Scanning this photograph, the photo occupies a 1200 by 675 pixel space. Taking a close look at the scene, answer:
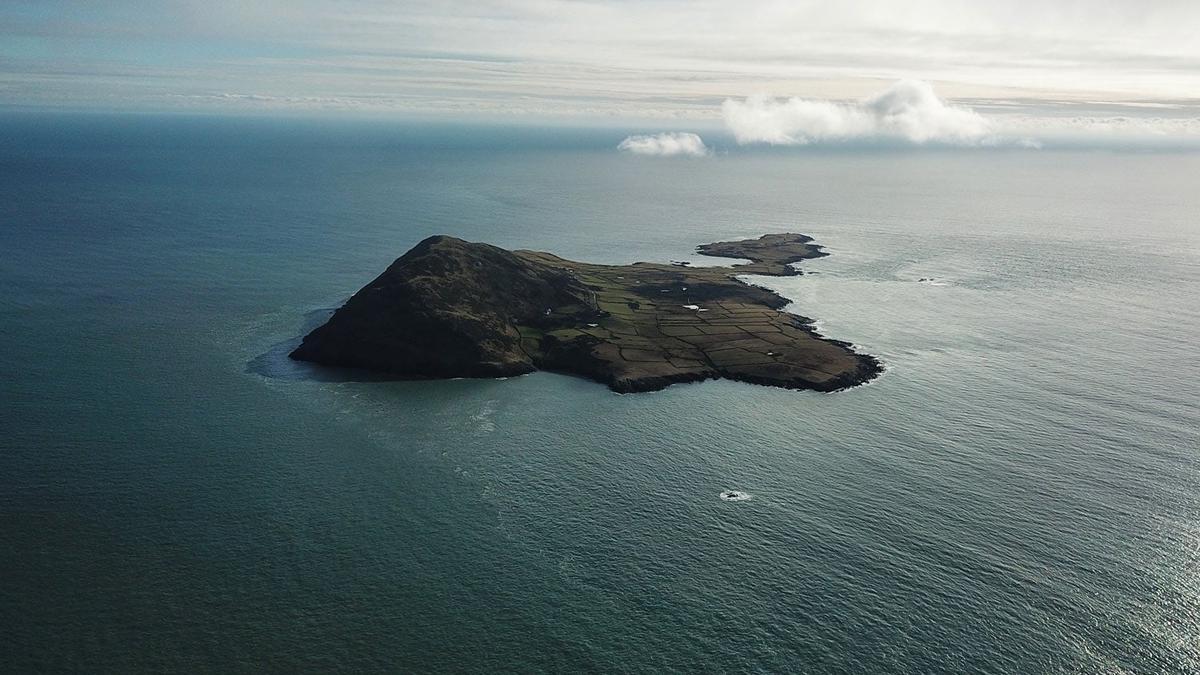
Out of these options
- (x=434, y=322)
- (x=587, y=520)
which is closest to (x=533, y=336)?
(x=434, y=322)

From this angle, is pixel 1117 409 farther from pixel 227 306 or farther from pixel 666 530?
pixel 227 306

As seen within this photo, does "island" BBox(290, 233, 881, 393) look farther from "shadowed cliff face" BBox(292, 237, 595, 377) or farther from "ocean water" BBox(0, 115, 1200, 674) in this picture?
"ocean water" BBox(0, 115, 1200, 674)

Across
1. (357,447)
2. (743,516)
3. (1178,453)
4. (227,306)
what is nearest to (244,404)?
(357,447)

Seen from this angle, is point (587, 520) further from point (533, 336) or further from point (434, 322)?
point (533, 336)

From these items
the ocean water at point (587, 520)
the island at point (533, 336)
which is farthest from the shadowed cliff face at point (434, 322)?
the ocean water at point (587, 520)

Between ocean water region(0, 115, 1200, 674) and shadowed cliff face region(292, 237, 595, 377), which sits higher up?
shadowed cliff face region(292, 237, 595, 377)

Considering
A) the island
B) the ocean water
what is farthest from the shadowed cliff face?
the ocean water

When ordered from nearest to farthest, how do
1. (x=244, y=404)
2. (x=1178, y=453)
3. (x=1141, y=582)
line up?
(x=1141, y=582) → (x=1178, y=453) → (x=244, y=404)

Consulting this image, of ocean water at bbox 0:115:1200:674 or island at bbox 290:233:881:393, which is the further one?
island at bbox 290:233:881:393
